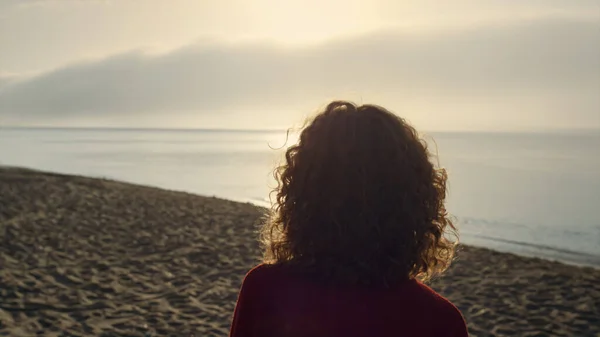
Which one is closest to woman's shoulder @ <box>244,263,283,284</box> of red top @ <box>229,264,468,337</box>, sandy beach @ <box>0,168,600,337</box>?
red top @ <box>229,264,468,337</box>

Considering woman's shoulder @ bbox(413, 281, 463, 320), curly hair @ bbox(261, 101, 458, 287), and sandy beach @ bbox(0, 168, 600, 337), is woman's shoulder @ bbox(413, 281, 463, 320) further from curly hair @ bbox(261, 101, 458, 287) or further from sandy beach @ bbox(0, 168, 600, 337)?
sandy beach @ bbox(0, 168, 600, 337)

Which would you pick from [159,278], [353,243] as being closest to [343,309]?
[353,243]

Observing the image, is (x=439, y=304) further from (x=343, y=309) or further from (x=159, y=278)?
(x=159, y=278)

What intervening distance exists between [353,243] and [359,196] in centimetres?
15

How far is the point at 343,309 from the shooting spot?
5.51ft

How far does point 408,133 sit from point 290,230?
49cm

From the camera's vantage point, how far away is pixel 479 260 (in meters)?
11.0

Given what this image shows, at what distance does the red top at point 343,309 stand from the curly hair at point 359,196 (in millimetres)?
56

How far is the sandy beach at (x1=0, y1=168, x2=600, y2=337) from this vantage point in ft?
22.0

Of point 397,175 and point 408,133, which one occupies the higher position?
point 408,133

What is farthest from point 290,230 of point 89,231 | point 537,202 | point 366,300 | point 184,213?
point 537,202

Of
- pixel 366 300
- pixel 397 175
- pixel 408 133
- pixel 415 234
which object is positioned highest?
pixel 408 133

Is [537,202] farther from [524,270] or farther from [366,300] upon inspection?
[366,300]

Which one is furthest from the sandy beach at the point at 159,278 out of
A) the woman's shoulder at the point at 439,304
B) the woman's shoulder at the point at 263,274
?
the woman's shoulder at the point at 439,304
